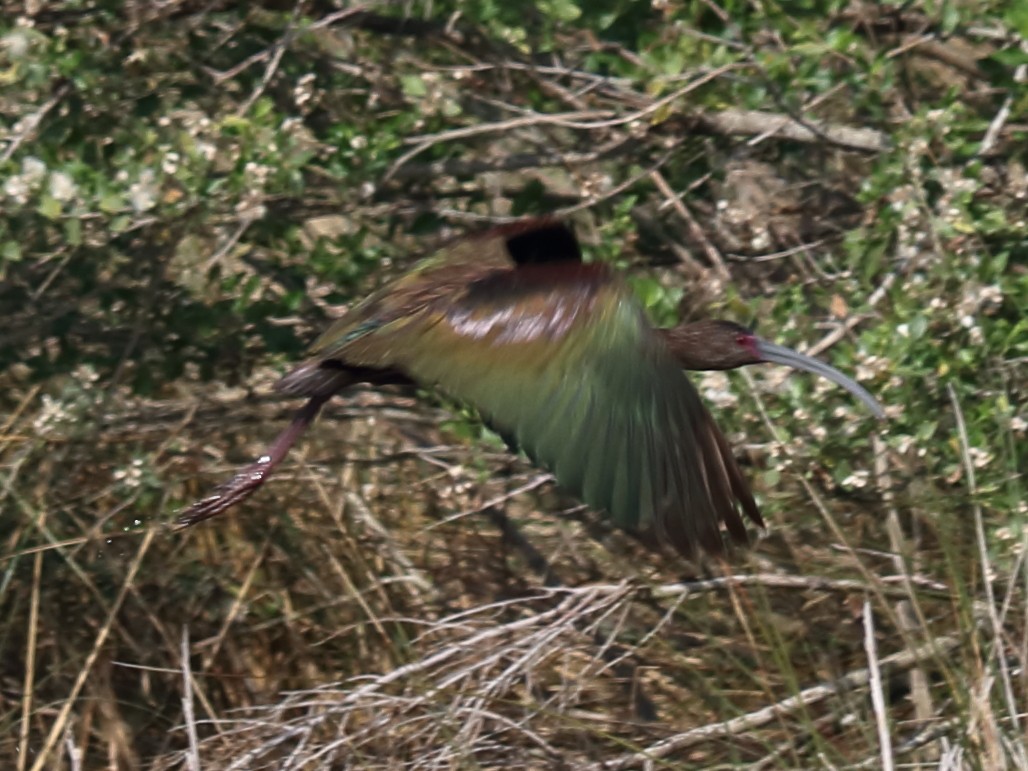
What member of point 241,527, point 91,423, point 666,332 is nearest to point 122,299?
point 91,423

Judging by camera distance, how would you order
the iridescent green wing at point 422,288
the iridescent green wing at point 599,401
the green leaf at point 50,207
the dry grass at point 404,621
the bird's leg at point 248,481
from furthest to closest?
1. the green leaf at point 50,207
2. the dry grass at point 404,621
3. the bird's leg at point 248,481
4. the iridescent green wing at point 422,288
5. the iridescent green wing at point 599,401

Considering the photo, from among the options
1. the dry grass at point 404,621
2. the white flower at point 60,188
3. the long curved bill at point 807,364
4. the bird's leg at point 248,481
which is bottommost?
the dry grass at point 404,621

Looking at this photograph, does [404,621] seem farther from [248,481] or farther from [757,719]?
[757,719]

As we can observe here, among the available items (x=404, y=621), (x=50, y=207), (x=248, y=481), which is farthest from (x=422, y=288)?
(x=404, y=621)

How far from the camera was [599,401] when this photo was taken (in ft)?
7.92

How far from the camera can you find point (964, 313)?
10.5 ft

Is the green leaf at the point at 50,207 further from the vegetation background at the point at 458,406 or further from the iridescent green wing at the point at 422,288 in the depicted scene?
the iridescent green wing at the point at 422,288

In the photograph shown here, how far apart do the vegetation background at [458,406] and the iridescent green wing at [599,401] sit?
20.9 inches

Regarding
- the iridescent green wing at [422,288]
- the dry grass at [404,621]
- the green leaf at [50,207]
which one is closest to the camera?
the iridescent green wing at [422,288]

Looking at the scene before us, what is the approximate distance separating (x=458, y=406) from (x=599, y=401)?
1.39 m

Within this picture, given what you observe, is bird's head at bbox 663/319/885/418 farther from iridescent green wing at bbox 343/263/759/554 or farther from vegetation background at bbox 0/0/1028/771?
iridescent green wing at bbox 343/263/759/554

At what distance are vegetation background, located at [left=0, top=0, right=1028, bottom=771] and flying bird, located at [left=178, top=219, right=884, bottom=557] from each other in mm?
533

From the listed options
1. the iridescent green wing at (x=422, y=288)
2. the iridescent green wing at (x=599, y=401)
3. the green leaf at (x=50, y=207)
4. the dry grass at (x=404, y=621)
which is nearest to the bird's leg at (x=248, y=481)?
the iridescent green wing at (x=422, y=288)

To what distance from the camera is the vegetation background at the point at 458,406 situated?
326 centimetres
